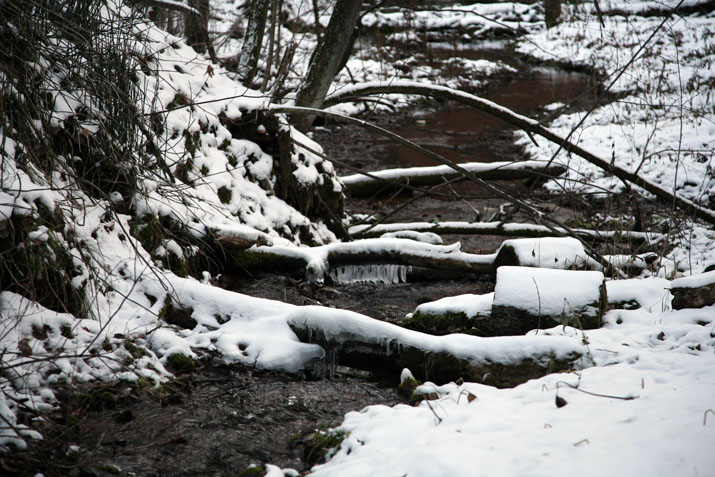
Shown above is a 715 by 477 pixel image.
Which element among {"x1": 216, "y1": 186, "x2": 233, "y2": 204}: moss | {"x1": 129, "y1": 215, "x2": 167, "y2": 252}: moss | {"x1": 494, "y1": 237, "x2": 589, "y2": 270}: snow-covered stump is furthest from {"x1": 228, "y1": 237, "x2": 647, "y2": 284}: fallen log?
{"x1": 129, "y1": 215, "x2": 167, "y2": 252}: moss

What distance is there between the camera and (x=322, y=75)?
7164mm

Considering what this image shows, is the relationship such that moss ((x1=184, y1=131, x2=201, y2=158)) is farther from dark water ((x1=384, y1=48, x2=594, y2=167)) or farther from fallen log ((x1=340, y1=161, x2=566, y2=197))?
dark water ((x1=384, y1=48, x2=594, y2=167))

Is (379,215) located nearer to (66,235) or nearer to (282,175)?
(282,175)

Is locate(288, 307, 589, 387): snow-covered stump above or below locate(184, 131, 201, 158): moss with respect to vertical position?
below

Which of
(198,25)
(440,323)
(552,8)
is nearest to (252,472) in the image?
(440,323)

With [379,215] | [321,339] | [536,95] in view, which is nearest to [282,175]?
A: [379,215]

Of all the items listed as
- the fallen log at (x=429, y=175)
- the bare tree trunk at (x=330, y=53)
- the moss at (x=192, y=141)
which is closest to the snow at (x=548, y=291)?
→ the moss at (x=192, y=141)

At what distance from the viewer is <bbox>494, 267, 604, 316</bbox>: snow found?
4047 mm

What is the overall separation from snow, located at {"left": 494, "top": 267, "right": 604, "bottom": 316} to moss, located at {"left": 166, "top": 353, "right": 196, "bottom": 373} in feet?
7.46


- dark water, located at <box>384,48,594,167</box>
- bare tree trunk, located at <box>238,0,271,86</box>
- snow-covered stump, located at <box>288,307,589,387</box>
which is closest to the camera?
snow-covered stump, located at <box>288,307,589,387</box>

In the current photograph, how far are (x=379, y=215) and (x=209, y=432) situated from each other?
19.3 ft

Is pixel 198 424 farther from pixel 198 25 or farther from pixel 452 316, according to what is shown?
pixel 198 25

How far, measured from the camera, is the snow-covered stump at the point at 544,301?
4.03 m

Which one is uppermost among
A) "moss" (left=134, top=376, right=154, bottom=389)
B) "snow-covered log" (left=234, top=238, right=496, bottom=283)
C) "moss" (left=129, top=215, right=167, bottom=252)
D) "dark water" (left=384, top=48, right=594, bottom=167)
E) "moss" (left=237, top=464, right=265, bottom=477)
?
"dark water" (left=384, top=48, right=594, bottom=167)
